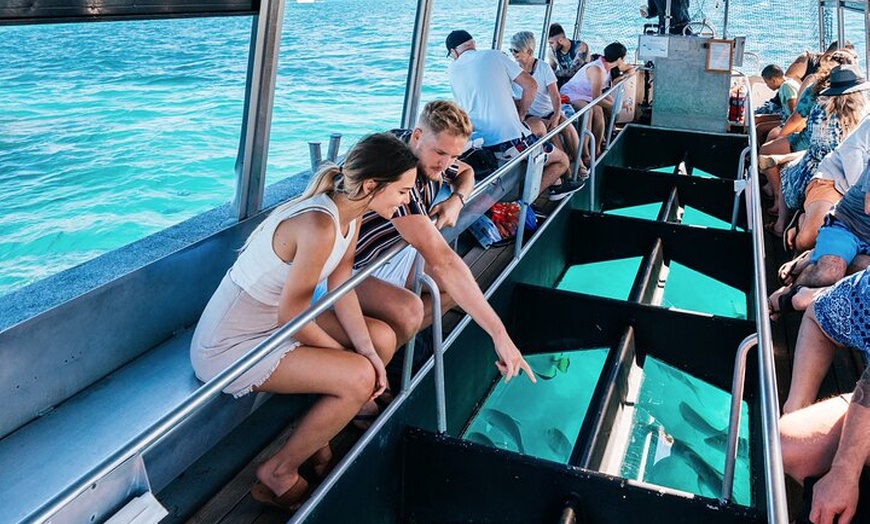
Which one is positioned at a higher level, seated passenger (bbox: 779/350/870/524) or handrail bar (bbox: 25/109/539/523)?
handrail bar (bbox: 25/109/539/523)

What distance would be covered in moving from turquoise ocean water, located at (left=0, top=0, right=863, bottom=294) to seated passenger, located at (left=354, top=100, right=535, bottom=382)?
3.38 feet

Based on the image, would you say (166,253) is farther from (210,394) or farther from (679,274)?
(679,274)

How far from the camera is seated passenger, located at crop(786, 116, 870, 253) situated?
393cm

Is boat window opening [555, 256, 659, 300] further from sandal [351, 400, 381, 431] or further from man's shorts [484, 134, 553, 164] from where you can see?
sandal [351, 400, 381, 431]

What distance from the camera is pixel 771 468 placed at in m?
1.77

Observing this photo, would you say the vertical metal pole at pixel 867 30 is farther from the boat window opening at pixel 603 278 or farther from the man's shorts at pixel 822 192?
the man's shorts at pixel 822 192

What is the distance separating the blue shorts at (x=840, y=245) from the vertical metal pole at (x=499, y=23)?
451cm

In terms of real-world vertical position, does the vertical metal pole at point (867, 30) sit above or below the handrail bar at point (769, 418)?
above

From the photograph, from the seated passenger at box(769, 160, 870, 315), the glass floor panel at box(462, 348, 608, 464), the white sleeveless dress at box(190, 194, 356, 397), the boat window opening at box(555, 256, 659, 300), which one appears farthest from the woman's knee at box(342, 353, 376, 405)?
the boat window opening at box(555, 256, 659, 300)

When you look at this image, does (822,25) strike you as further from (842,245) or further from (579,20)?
(842,245)

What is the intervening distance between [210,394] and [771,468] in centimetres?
128

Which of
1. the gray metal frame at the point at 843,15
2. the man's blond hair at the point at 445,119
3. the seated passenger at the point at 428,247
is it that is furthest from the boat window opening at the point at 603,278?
the gray metal frame at the point at 843,15

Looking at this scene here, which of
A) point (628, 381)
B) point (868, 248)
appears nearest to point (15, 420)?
point (628, 381)

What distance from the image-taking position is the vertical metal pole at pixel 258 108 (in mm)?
3527
